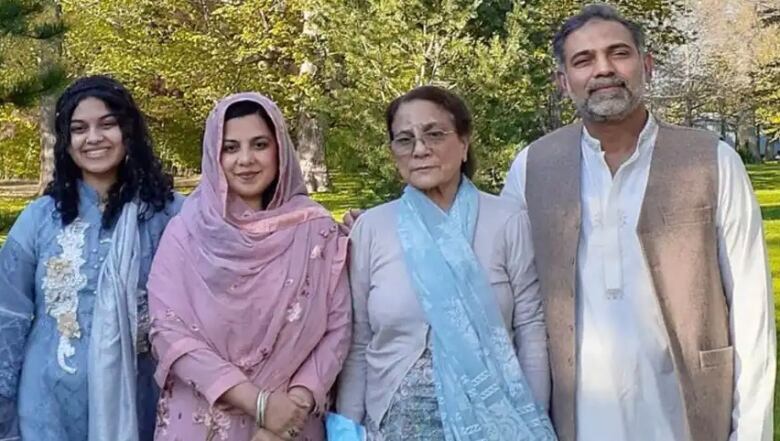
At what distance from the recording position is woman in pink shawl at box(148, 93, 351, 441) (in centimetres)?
280

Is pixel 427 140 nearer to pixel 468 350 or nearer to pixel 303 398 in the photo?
pixel 468 350

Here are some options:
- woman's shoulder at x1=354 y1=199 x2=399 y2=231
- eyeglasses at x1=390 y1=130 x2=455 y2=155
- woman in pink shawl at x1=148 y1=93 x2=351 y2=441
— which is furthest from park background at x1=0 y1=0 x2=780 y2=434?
eyeglasses at x1=390 y1=130 x2=455 y2=155

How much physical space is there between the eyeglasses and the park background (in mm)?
1005

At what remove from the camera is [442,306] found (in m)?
2.70

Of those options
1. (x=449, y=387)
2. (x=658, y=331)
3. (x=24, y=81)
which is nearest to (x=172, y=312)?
(x=449, y=387)

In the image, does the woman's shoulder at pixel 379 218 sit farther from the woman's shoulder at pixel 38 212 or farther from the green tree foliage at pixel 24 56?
the green tree foliage at pixel 24 56

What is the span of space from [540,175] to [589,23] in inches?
17.4

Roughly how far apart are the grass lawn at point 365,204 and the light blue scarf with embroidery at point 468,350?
3.37 meters

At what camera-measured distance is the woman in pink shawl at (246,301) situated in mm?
2799

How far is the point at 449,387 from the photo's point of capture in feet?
8.79

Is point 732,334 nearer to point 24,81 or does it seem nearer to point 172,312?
point 172,312

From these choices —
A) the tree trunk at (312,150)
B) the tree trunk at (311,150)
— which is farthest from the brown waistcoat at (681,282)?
the tree trunk at (311,150)

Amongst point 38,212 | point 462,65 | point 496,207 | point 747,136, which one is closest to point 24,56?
point 462,65

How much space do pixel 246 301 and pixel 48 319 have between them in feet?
2.05
